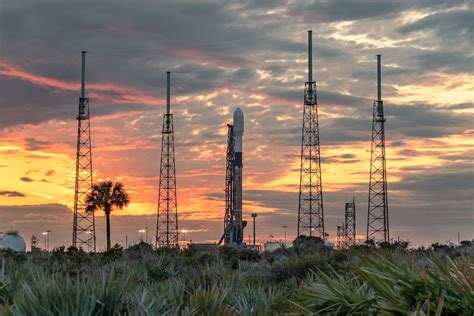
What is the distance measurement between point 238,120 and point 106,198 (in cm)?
2343

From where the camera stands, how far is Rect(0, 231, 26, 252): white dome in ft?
246

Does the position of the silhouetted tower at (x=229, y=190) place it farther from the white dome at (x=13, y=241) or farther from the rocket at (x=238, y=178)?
the white dome at (x=13, y=241)

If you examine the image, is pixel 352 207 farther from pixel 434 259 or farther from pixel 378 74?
pixel 434 259

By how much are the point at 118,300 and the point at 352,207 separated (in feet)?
353

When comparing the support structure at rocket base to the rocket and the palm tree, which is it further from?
the palm tree

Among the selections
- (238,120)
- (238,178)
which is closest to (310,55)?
(238,178)

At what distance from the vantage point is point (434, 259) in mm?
8258

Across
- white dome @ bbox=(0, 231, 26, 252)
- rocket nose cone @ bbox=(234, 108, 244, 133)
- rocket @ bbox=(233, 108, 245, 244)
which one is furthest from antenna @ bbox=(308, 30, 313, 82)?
white dome @ bbox=(0, 231, 26, 252)

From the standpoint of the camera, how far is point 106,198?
8356 centimetres

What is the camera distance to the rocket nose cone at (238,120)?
98.1 metres

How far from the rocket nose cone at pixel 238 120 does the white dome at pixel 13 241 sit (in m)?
33.2

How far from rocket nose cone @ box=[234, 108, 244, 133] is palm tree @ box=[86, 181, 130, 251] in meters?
20.3

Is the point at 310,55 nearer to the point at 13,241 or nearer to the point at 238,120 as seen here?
the point at 238,120

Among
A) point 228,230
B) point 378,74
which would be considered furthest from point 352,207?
point 378,74
